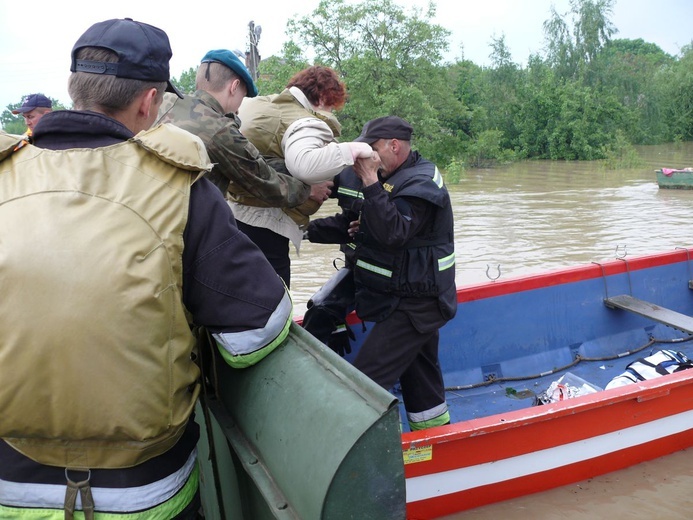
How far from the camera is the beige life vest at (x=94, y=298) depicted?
117 cm

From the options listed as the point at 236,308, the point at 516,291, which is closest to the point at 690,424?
the point at 516,291

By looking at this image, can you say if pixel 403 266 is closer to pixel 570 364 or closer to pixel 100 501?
pixel 100 501

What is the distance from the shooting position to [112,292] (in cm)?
118

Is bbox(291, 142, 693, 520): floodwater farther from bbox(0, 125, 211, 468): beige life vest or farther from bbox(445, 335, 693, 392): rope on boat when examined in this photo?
bbox(0, 125, 211, 468): beige life vest

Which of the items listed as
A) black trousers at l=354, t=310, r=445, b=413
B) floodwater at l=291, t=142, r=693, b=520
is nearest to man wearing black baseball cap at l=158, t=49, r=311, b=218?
black trousers at l=354, t=310, r=445, b=413

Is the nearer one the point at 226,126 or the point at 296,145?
the point at 226,126

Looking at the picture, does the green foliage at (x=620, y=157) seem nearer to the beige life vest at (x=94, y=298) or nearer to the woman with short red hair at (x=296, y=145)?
the woman with short red hair at (x=296, y=145)

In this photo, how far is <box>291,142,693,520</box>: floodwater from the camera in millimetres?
3576

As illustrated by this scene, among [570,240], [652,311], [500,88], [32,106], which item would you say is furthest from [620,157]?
[32,106]

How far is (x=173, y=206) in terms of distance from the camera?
49.8 inches

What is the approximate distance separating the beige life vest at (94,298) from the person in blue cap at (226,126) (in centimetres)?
113

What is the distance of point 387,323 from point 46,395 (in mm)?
2067

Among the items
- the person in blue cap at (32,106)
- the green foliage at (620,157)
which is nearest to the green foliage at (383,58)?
the green foliage at (620,157)

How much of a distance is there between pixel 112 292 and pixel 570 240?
11.7m
